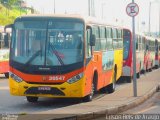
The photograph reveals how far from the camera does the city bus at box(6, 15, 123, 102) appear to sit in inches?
664

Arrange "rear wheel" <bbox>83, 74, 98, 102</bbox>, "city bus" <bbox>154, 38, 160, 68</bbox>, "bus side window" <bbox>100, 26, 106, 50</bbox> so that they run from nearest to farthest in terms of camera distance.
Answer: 1. "rear wheel" <bbox>83, 74, 98, 102</bbox>
2. "bus side window" <bbox>100, 26, 106, 50</bbox>
3. "city bus" <bbox>154, 38, 160, 68</bbox>

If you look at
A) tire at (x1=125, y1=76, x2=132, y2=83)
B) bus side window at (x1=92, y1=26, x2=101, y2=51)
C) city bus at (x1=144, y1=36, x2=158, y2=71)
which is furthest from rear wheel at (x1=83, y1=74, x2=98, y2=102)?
city bus at (x1=144, y1=36, x2=158, y2=71)

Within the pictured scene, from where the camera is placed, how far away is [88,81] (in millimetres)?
17688

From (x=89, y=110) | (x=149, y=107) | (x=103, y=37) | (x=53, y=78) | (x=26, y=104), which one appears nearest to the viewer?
(x=89, y=110)

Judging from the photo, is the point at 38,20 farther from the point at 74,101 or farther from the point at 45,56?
the point at 74,101

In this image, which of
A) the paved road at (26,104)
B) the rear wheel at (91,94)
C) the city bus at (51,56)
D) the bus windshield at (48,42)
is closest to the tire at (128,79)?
the paved road at (26,104)

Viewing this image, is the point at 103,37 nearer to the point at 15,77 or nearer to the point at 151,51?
the point at 15,77

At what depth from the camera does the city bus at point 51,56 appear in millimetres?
16875

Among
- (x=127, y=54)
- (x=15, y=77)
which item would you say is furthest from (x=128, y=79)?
(x=15, y=77)

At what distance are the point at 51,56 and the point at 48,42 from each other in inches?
17.9

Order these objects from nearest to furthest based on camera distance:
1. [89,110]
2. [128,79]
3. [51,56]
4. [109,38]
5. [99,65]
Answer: [89,110] < [51,56] < [99,65] < [109,38] < [128,79]

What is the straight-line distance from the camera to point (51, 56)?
17031 mm

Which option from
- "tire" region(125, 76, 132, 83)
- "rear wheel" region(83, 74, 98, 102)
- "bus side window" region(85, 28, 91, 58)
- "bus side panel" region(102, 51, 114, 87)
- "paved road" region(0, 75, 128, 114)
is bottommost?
"tire" region(125, 76, 132, 83)

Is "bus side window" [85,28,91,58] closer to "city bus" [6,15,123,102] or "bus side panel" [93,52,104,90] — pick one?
"city bus" [6,15,123,102]
